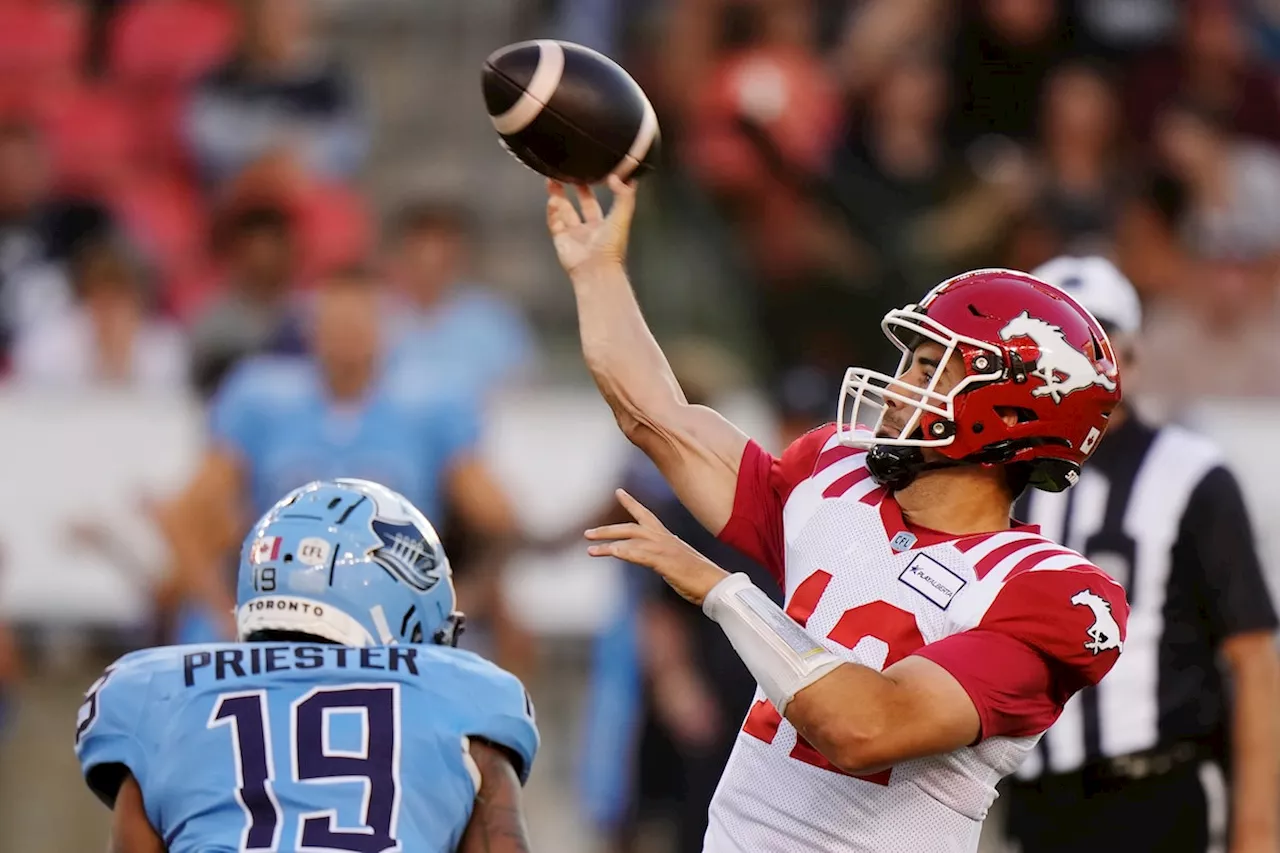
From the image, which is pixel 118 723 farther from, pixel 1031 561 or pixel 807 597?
pixel 1031 561

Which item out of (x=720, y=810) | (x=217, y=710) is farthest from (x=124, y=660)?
(x=720, y=810)

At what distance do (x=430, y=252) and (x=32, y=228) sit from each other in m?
2.01

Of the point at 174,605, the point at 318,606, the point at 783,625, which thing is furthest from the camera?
the point at 174,605

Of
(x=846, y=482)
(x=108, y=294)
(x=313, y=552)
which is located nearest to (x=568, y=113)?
(x=846, y=482)

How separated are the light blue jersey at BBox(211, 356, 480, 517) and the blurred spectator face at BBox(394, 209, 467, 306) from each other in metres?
1.74

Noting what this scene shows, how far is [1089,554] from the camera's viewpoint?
5.14 meters

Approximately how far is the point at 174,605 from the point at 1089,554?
13.1 feet

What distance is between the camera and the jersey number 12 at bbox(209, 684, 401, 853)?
11.3ft

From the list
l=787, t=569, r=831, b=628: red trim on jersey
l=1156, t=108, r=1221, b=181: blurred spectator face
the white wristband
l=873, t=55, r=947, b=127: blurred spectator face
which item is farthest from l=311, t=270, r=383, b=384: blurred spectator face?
l=1156, t=108, r=1221, b=181: blurred spectator face

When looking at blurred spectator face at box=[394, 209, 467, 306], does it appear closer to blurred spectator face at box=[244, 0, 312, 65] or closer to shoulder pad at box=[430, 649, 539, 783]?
blurred spectator face at box=[244, 0, 312, 65]

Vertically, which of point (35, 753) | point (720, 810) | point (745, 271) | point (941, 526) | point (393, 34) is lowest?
point (35, 753)

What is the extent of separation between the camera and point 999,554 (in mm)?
3625

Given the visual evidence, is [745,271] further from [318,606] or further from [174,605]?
Answer: [318,606]

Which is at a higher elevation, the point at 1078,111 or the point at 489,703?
the point at 1078,111
